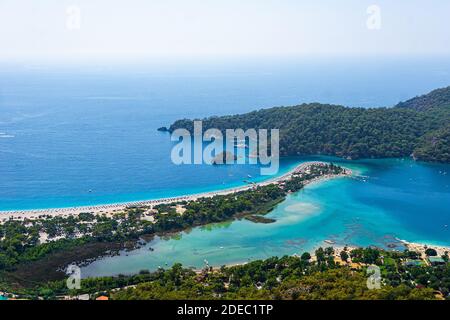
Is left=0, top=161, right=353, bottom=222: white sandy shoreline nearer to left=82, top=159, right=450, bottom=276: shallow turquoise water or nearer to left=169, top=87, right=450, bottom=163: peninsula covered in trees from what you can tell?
left=82, top=159, right=450, bottom=276: shallow turquoise water

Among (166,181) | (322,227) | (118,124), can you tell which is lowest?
(322,227)

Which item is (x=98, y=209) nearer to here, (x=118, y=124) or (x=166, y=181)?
(x=166, y=181)

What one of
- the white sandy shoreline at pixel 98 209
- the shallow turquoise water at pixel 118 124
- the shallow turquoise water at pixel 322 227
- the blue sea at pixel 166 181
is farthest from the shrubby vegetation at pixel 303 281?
the shallow turquoise water at pixel 118 124

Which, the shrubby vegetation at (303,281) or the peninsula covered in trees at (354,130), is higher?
the peninsula covered in trees at (354,130)

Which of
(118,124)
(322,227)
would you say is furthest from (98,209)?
(118,124)

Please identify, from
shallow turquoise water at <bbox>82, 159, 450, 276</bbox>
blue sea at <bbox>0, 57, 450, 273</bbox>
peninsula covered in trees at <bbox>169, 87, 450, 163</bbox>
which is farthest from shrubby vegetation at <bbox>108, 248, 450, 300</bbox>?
peninsula covered in trees at <bbox>169, 87, 450, 163</bbox>

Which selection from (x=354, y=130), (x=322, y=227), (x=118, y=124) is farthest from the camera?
(x=118, y=124)

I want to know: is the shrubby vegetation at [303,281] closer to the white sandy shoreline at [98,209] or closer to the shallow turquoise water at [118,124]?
the white sandy shoreline at [98,209]
